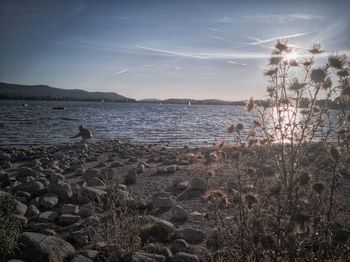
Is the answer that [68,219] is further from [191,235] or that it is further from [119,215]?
[191,235]

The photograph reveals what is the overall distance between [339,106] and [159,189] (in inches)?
250

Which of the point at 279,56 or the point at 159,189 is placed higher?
the point at 279,56

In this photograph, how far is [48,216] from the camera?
6.50 meters

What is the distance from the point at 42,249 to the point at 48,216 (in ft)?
6.66

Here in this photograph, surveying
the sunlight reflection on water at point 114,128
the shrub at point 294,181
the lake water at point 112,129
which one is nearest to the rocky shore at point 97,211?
the shrub at point 294,181

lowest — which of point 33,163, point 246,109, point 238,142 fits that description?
point 33,163

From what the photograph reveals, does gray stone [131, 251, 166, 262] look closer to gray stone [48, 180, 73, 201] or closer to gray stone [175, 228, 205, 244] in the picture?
gray stone [175, 228, 205, 244]

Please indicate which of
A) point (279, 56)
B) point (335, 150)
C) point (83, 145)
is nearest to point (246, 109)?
point (279, 56)

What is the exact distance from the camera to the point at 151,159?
14586 millimetres

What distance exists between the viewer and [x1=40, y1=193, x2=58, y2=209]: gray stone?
289 inches

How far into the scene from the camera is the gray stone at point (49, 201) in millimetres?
7329

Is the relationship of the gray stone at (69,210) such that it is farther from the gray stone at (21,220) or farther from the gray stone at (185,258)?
the gray stone at (185,258)

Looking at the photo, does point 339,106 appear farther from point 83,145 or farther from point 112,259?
point 83,145

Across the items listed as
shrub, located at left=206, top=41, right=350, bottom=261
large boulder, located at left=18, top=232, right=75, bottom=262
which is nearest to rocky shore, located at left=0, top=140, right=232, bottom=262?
large boulder, located at left=18, top=232, right=75, bottom=262
